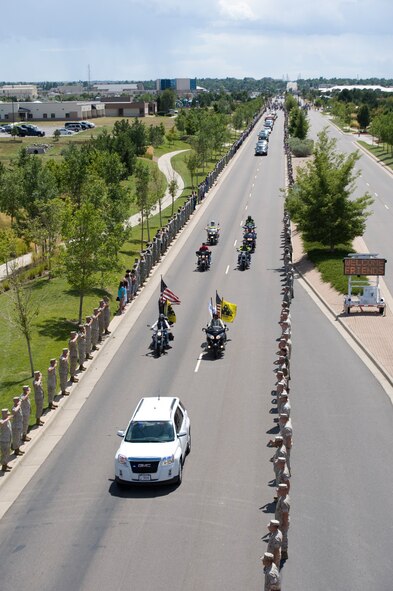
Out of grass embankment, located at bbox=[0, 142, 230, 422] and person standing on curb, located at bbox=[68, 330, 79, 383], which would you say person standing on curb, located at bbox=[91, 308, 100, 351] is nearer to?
grass embankment, located at bbox=[0, 142, 230, 422]

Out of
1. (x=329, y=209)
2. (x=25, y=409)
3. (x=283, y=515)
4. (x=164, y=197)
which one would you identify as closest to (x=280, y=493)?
(x=283, y=515)

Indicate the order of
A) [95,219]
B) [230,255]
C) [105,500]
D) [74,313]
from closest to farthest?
[105,500], [95,219], [74,313], [230,255]

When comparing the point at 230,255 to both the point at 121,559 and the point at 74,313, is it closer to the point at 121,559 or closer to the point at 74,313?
the point at 74,313

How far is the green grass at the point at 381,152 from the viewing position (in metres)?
97.6

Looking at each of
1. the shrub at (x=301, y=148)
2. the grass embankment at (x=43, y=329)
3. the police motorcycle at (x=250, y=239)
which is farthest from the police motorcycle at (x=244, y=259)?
the shrub at (x=301, y=148)

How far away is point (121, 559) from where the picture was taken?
51.3 feet

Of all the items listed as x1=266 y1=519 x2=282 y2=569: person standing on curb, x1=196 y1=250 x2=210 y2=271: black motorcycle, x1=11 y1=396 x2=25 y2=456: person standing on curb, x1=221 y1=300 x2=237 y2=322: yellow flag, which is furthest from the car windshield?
x1=196 y1=250 x2=210 y2=271: black motorcycle

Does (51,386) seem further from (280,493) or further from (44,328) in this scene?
(280,493)

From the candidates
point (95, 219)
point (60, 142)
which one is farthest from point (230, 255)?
point (60, 142)

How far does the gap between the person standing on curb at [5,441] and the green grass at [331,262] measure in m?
20.6

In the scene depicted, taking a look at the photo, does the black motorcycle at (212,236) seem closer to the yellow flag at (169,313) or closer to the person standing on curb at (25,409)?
the yellow flag at (169,313)

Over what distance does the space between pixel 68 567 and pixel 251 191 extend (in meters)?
60.7

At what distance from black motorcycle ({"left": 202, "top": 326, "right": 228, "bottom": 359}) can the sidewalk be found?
16.5ft

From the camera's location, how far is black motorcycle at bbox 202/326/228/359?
28.8m
